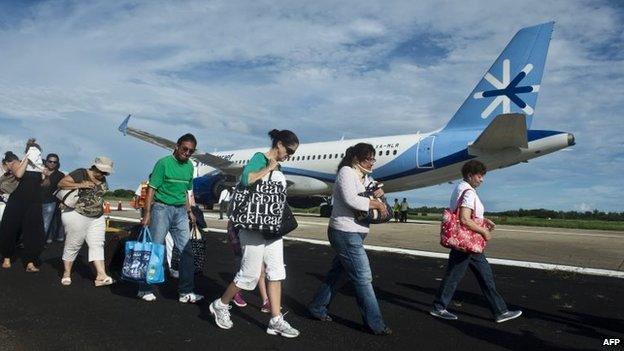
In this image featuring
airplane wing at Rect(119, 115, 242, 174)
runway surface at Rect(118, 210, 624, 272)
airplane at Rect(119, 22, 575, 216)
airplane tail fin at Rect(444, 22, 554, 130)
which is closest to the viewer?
runway surface at Rect(118, 210, 624, 272)

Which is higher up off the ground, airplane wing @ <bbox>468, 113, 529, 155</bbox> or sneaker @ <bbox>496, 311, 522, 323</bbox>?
airplane wing @ <bbox>468, 113, 529, 155</bbox>

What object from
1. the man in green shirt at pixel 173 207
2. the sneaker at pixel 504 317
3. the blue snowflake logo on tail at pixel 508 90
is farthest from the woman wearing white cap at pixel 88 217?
the blue snowflake logo on tail at pixel 508 90

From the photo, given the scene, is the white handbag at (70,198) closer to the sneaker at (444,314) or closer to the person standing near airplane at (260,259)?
the person standing near airplane at (260,259)

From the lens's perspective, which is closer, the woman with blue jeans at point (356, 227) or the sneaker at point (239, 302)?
the woman with blue jeans at point (356, 227)

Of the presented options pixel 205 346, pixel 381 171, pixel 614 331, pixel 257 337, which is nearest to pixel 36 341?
pixel 205 346

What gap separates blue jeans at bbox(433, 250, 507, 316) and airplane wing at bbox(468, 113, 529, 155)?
11.4m

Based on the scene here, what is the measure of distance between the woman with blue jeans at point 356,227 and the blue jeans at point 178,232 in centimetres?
183

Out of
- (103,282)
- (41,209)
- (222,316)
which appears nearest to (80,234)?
(103,282)

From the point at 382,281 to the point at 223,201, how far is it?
13.5 metres

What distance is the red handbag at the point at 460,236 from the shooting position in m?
4.88

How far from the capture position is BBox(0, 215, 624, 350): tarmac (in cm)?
401

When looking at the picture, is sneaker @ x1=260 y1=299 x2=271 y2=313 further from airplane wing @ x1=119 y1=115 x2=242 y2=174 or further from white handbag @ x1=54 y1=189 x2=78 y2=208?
airplane wing @ x1=119 y1=115 x2=242 y2=174

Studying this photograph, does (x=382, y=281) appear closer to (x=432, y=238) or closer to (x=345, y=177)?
(x=345, y=177)

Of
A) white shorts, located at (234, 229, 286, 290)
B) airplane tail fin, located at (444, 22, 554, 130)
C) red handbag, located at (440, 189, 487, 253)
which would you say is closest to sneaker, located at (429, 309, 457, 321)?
red handbag, located at (440, 189, 487, 253)
